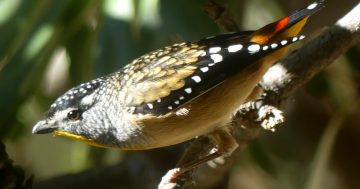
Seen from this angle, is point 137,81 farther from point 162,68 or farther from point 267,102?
point 267,102

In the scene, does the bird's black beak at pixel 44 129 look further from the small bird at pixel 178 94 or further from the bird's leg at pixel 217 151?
the bird's leg at pixel 217 151

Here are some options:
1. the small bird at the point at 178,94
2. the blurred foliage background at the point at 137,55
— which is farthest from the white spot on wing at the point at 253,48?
the blurred foliage background at the point at 137,55

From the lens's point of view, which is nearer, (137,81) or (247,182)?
(137,81)

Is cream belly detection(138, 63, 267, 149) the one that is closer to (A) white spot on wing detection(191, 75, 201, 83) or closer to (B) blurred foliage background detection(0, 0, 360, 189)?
(A) white spot on wing detection(191, 75, 201, 83)

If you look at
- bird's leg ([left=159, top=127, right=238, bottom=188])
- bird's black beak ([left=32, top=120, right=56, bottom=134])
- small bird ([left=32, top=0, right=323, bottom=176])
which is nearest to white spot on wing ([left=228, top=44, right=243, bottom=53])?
small bird ([left=32, top=0, right=323, bottom=176])

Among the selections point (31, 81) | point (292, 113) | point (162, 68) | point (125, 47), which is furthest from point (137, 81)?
point (292, 113)

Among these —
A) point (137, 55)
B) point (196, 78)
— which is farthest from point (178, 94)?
point (137, 55)

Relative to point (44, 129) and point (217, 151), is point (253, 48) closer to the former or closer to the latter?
point (217, 151)
